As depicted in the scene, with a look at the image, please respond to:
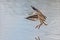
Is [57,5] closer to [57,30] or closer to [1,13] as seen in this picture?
[57,30]

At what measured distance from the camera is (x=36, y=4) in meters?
1.13

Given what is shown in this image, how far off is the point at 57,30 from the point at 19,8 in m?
0.35

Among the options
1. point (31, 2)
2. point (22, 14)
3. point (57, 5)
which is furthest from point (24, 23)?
point (57, 5)

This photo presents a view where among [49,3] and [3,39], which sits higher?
[49,3]

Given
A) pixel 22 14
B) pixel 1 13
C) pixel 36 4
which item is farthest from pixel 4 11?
pixel 36 4

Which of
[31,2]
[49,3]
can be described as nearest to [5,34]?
[31,2]

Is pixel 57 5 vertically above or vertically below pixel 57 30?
above

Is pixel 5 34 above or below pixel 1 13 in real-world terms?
below

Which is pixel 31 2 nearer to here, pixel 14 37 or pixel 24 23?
pixel 24 23

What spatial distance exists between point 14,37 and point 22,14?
0.19 meters

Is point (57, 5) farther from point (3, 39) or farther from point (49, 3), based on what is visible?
point (3, 39)

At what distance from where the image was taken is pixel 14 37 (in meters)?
1.11

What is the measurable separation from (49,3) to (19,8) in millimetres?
244

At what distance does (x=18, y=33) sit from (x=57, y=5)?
0.38 meters
